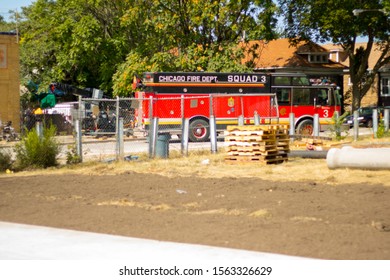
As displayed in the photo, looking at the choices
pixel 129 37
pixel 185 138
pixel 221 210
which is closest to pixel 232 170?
pixel 185 138

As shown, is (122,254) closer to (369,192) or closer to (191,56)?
(369,192)

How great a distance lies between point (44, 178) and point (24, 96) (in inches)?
1354

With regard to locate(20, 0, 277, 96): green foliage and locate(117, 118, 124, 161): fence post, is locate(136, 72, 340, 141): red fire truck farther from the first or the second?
locate(117, 118, 124, 161): fence post

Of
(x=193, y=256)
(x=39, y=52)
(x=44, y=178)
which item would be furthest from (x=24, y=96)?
(x=193, y=256)

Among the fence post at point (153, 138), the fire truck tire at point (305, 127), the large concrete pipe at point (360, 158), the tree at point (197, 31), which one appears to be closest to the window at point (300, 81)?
the fire truck tire at point (305, 127)

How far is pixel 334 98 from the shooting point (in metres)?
37.2

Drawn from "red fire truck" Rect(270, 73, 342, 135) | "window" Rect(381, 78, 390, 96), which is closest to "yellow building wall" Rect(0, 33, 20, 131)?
"red fire truck" Rect(270, 73, 342, 135)

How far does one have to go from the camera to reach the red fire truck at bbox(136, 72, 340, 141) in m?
32.7

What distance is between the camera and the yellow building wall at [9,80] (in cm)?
4256

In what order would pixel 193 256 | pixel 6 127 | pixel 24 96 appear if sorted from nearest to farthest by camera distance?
pixel 193 256 < pixel 6 127 < pixel 24 96

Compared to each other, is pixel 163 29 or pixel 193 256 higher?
pixel 163 29

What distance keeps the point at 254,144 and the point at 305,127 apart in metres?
17.1

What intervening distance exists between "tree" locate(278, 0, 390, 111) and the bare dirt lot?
36.0 metres

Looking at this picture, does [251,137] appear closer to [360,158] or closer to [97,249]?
[360,158]
